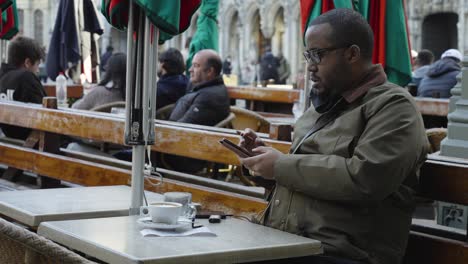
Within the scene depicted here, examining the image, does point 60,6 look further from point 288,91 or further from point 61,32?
point 288,91

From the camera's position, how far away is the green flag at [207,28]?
984 centimetres

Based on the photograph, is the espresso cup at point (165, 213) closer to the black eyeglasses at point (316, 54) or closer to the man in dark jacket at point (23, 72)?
the black eyeglasses at point (316, 54)

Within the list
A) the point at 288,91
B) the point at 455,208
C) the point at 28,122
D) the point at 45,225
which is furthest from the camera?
the point at 288,91

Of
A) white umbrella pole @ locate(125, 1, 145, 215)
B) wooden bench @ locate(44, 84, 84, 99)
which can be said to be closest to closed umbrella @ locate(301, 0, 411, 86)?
white umbrella pole @ locate(125, 1, 145, 215)

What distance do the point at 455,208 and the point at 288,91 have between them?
495 cm

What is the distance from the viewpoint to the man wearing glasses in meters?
2.98

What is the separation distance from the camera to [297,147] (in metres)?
3.31

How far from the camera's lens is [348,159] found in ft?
9.91

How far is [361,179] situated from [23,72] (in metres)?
5.12

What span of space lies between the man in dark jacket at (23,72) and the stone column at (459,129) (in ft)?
14.1

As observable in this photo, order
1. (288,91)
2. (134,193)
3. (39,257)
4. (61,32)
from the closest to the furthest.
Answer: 1. (39,257)
2. (134,193)
3. (288,91)
4. (61,32)

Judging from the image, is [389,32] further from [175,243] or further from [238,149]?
[175,243]

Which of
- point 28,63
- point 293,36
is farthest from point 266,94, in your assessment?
point 293,36

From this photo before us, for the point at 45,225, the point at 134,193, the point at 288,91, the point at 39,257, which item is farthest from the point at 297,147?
the point at 288,91
